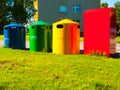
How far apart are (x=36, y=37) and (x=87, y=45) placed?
2.54m

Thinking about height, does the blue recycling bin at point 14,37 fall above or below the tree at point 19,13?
below

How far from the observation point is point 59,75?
357 inches

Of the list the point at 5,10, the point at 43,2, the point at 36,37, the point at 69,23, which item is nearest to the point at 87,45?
the point at 69,23

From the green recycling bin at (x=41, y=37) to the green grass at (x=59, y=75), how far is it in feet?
17.4

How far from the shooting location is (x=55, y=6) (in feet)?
202

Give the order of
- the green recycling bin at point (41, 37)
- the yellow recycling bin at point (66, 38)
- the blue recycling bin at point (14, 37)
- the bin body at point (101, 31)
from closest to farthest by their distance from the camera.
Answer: the bin body at point (101, 31), the yellow recycling bin at point (66, 38), the green recycling bin at point (41, 37), the blue recycling bin at point (14, 37)

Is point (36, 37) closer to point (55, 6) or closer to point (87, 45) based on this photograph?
point (87, 45)

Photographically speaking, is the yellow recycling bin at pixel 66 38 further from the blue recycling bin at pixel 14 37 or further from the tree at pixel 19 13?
the tree at pixel 19 13

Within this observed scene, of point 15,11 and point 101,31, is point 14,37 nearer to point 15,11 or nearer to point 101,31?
point 101,31

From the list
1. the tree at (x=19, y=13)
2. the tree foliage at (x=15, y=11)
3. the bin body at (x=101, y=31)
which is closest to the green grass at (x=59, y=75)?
the bin body at (x=101, y=31)

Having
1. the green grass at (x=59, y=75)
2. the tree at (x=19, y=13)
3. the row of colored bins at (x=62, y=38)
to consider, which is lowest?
the green grass at (x=59, y=75)

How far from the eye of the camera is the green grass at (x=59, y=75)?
8.38m

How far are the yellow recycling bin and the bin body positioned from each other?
0.55m

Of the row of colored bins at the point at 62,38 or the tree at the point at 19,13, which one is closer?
the row of colored bins at the point at 62,38
